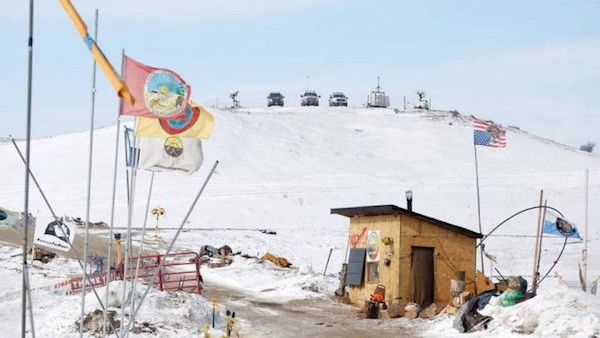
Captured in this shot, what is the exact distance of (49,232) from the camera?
61.8 ft

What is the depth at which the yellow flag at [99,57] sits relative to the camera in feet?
29.7

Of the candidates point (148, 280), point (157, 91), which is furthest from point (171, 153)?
point (148, 280)

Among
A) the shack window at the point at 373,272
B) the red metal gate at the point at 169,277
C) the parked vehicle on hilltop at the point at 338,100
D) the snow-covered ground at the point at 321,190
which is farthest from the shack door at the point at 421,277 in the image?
the parked vehicle on hilltop at the point at 338,100

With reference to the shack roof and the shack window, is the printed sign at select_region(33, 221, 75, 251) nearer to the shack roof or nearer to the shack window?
the shack roof

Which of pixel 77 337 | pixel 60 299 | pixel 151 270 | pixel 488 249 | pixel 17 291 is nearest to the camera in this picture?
pixel 77 337

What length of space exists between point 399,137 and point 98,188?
136 ft

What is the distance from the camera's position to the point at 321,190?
233 ft

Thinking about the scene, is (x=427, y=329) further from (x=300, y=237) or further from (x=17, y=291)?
(x=300, y=237)

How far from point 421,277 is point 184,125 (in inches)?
651

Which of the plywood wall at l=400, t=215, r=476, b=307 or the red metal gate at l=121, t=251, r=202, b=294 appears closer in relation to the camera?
the red metal gate at l=121, t=251, r=202, b=294

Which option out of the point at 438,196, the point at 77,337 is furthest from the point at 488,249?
the point at 77,337

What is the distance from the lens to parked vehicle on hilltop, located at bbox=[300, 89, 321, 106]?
128 m

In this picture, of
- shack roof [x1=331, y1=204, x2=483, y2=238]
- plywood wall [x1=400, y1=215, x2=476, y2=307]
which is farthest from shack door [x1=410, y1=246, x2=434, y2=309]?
shack roof [x1=331, y1=204, x2=483, y2=238]

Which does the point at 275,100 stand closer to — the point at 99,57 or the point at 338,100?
the point at 338,100
